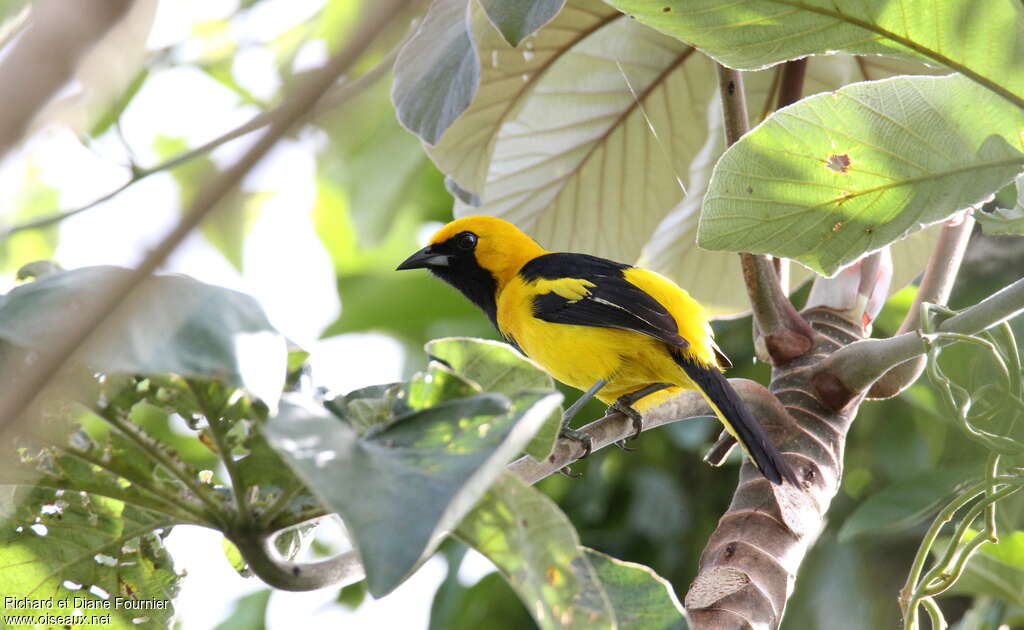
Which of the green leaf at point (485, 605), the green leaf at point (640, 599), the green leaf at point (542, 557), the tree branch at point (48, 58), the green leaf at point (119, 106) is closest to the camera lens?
the tree branch at point (48, 58)

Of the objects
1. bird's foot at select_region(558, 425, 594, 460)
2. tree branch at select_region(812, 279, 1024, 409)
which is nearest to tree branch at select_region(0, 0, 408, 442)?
bird's foot at select_region(558, 425, 594, 460)

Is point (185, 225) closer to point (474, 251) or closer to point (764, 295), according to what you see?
point (764, 295)

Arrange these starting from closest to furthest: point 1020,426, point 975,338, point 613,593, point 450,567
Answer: point 613,593 < point 975,338 < point 1020,426 < point 450,567

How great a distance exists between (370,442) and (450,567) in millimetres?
2551

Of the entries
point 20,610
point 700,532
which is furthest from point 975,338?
point 700,532

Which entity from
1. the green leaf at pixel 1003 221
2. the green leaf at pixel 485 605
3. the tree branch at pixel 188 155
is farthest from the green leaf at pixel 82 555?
the green leaf at pixel 485 605

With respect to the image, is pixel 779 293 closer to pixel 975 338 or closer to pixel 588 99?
pixel 975 338

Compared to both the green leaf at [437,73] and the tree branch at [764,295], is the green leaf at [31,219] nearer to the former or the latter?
the green leaf at [437,73]

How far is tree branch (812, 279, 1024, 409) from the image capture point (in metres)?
1.57

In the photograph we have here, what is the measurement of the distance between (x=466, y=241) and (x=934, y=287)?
5.87 ft

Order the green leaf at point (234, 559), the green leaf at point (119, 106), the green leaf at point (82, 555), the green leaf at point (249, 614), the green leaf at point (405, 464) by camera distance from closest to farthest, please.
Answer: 1. the green leaf at point (405, 464)
2. the green leaf at point (82, 555)
3. the green leaf at point (234, 559)
4. the green leaf at point (119, 106)
5. the green leaf at point (249, 614)

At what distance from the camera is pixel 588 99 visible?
272 centimetres

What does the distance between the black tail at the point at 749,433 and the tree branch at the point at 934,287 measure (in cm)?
29

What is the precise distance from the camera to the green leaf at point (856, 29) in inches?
61.1
